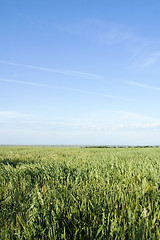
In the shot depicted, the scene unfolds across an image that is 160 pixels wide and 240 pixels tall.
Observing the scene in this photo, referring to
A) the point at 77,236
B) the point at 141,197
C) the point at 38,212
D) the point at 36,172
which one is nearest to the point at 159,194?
the point at 141,197

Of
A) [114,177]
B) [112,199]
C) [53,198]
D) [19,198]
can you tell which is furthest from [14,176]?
[112,199]

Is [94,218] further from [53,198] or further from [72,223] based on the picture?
[53,198]

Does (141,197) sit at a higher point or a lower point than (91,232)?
higher

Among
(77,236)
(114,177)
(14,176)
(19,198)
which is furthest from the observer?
(14,176)

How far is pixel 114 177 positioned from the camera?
11.4 feet

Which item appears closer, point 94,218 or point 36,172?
point 94,218

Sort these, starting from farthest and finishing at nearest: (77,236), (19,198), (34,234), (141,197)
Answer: (19,198) → (141,197) → (77,236) → (34,234)

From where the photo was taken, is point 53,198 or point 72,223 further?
point 53,198

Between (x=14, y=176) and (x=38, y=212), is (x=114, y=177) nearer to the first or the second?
(x=38, y=212)

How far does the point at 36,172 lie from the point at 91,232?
2635 mm

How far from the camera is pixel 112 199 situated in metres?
2.38

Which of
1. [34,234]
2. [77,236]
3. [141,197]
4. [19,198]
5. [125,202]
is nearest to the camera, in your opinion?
[34,234]

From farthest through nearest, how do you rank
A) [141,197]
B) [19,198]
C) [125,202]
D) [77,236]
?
[19,198] < [141,197] < [125,202] < [77,236]

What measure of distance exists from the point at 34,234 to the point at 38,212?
21cm
